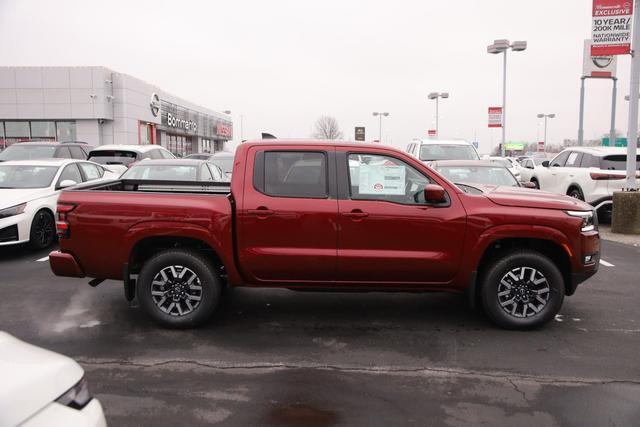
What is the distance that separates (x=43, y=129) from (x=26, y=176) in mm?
32785

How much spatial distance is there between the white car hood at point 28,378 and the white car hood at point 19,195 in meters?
7.00

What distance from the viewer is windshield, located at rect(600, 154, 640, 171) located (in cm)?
1218

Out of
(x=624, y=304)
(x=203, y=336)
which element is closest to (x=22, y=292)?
(x=203, y=336)

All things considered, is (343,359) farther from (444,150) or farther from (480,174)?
(444,150)

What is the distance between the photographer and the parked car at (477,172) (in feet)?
33.9

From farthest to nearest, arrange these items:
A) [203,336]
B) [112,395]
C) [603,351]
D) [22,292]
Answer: [22,292] < [203,336] < [603,351] < [112,395]

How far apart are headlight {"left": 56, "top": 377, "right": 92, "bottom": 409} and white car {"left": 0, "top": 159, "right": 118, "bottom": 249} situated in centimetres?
659

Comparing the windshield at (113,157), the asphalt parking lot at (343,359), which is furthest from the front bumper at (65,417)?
the windshield at (113,157)

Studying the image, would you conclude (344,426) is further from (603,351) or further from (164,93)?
(164,93)

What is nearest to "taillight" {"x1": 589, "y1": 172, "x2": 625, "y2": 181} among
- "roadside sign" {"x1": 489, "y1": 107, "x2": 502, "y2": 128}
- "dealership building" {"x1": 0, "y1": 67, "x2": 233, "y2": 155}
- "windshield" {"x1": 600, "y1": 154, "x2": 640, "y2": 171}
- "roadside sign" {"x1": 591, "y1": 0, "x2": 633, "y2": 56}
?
"windshield" {"x1": 600, "y1": 154, "x2": 640, "y2": 171}

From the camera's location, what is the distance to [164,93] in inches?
1906

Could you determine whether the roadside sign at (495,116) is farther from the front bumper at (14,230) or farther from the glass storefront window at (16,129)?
the glass storefront window at (16,129)

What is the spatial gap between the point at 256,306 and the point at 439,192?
2.50 m

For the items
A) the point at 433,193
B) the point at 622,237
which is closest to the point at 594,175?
the point at 622,237
